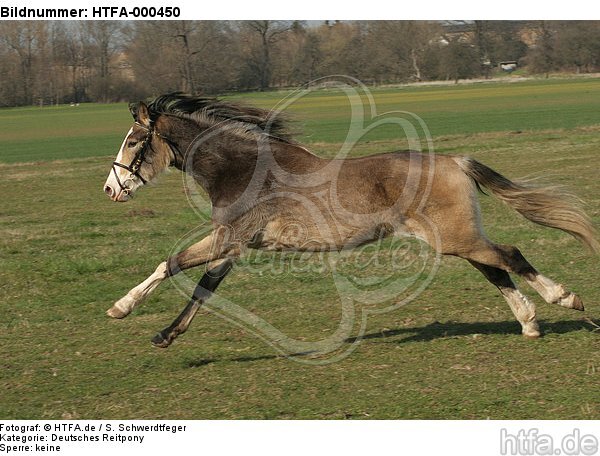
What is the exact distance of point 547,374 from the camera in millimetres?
6543

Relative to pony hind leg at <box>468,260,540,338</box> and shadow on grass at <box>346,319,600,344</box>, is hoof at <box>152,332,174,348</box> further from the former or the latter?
pony hind leg at <box>468,260,540,338</box>

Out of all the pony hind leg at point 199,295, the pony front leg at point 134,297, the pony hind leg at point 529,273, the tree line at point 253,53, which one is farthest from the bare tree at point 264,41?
the pony front leg at point 134,297

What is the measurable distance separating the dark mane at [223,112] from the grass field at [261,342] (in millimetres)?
224

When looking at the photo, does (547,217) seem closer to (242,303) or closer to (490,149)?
(242,303)

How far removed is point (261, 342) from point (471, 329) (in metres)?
2.07

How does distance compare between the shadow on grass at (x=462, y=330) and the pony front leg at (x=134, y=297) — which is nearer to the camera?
the pony front leg at (x=134, y=297)

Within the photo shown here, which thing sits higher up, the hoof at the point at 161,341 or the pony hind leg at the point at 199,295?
the pony hind leg at the point at 199,295

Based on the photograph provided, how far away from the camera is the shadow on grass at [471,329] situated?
7840mm

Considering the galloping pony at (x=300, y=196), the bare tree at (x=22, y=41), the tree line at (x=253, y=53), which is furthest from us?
the bare tree at (x=22, y=41)

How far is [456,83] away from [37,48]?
3614cm

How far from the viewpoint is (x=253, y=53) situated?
50.2 metres

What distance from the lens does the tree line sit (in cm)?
3716

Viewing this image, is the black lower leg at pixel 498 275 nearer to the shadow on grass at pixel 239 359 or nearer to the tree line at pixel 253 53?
the shadow on grass at pixel 239 359

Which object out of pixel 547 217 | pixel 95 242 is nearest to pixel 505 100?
pixel 95 242
